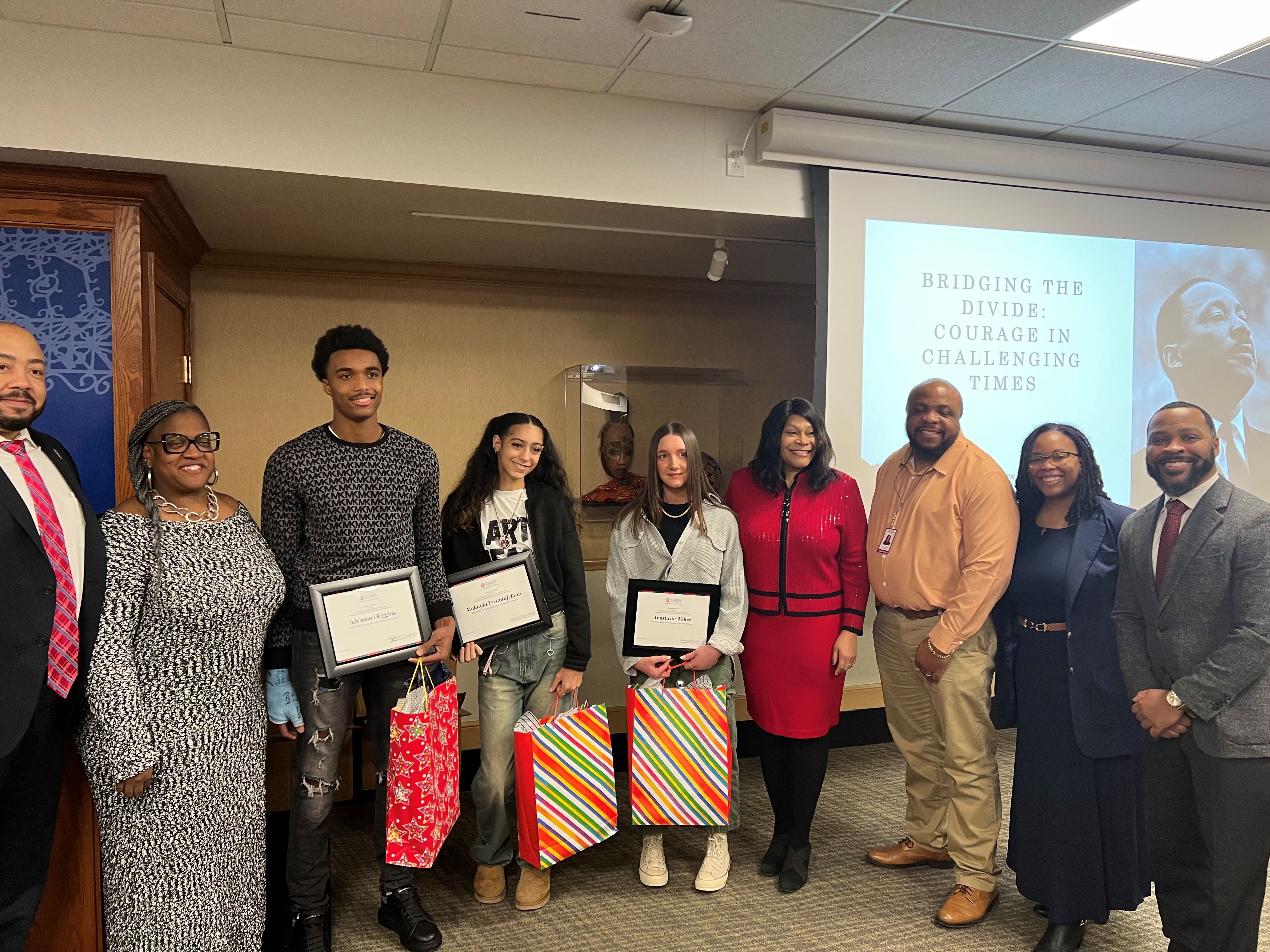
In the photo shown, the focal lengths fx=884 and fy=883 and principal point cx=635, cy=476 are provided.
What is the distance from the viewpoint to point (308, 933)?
2496 mm

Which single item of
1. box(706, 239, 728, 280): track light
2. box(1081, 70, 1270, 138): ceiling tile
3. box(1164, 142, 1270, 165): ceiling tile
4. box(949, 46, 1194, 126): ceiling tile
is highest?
box(1164, 142, 1270, 165): ceiling tile

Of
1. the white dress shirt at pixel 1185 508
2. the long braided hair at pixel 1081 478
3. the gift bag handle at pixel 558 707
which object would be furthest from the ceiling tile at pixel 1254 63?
the gift bag handle at pixel 558 707

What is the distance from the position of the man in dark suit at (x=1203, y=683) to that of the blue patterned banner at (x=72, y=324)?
303 centimetres

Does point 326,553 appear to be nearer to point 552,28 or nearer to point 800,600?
point 800,600

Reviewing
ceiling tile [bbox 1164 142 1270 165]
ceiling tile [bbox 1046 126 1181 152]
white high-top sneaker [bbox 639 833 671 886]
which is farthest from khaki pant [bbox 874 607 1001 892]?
ceiling tile [bbox 1164 142 1270 165]

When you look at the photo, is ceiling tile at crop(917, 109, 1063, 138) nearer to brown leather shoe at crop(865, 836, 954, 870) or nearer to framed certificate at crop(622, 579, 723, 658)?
framed certificate at crop(622, 579, 723, 658)

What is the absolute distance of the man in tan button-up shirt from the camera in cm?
275

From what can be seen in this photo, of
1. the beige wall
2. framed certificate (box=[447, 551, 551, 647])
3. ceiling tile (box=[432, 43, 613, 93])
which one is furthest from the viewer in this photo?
the beige wall

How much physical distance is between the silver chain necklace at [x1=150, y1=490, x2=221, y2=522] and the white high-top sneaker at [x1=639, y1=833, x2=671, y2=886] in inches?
69.1

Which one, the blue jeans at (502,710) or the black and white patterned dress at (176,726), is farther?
the blue jeans at (502,710)

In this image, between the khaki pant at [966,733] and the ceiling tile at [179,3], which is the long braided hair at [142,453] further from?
the khaki pant at [966,733]

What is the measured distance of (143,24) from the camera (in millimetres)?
2619

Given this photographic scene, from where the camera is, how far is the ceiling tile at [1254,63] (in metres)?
2.90

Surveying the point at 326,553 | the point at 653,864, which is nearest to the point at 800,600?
the point at 653,864
